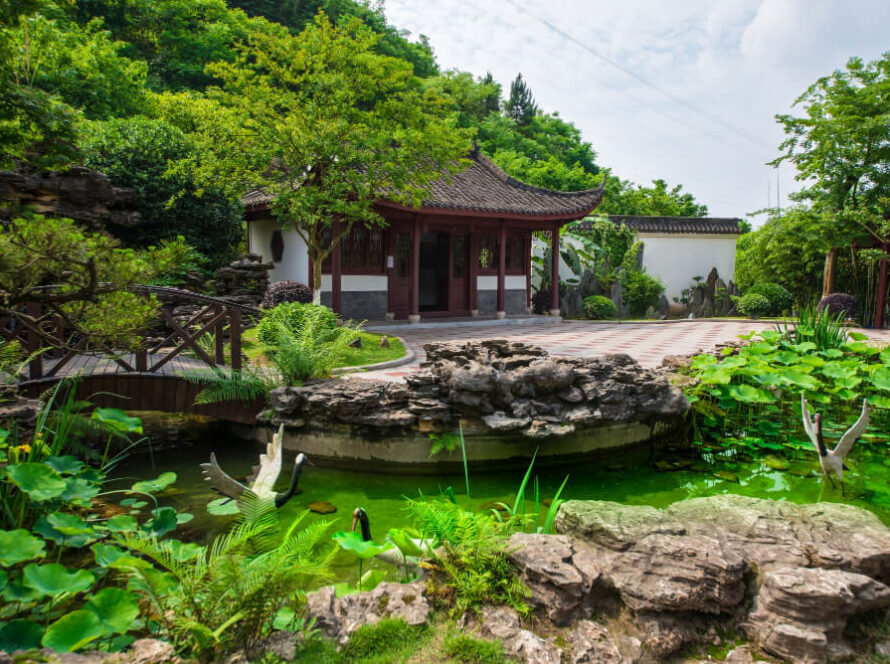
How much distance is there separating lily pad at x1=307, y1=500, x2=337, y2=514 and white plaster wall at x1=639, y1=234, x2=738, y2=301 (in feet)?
69.5

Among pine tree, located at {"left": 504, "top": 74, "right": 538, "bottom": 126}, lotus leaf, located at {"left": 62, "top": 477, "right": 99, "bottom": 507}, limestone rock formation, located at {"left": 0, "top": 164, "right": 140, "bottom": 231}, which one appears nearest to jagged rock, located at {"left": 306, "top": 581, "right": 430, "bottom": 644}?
lotus leaf, located at {"left": 62, "top": 477, "right": 99, "bottom": 507}

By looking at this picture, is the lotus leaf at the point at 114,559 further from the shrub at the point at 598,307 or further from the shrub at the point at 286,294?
the shrub at the point at 598,307

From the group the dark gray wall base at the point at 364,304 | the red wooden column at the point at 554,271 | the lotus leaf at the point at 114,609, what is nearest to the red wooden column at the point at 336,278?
the dark gray wall base at the point at 364,304

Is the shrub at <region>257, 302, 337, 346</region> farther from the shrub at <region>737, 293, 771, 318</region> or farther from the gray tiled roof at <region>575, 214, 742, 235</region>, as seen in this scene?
the gray tiled roof at <region>575, 214, 742, 235</region>

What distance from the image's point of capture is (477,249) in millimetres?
15141

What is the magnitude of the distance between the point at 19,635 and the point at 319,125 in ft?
25.1

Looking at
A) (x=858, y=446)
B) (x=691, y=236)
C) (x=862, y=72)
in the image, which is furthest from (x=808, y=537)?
(x=691, y=236)

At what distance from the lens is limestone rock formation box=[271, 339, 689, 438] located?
5.31m

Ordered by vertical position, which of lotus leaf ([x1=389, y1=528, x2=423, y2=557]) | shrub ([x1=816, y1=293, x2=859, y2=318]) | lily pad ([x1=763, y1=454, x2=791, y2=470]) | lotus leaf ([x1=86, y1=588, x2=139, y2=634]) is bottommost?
lily pad ([x1=763, y1=454, x2=791, y2=470])

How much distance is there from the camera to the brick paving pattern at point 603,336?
30.5ft

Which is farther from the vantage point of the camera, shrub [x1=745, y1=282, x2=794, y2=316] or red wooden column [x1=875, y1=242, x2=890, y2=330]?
shrub [x1=745, y1=282, x2=794, y2=316]

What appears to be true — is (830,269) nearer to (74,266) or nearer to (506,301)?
(506,301)

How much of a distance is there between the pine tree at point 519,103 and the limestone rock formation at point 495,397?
1505 inches

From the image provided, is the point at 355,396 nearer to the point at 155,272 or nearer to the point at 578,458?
the point at 578,458
